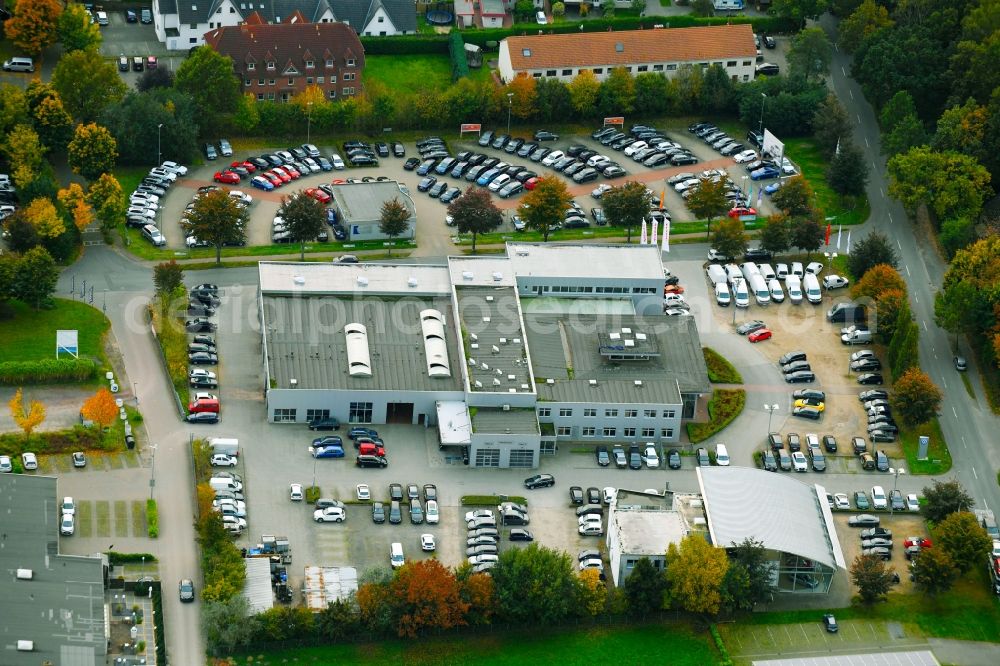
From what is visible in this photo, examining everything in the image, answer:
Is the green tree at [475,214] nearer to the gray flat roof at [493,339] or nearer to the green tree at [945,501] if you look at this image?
the gray flat roof at [493,339]

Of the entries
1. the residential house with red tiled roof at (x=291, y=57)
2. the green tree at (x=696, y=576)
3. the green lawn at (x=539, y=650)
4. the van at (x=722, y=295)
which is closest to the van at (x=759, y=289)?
the van at (x=722, y=295)

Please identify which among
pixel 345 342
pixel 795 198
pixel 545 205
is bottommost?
pixel 345 342

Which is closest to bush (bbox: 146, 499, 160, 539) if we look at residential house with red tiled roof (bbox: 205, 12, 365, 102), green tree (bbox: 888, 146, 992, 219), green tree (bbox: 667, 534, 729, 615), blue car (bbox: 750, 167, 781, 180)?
green tree (bbox: 667, 534, 729, 615)

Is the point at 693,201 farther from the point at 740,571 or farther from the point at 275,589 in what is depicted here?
the point at 275,589

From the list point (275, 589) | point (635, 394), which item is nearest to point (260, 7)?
point (635, 394)

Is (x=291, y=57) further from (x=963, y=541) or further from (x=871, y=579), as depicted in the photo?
(x=963, y=541)

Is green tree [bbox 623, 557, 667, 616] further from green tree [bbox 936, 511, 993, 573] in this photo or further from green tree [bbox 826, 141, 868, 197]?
green tree [bbox 826, 141, 868, 197]

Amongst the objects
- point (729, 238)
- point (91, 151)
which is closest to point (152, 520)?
point (91, 151)
